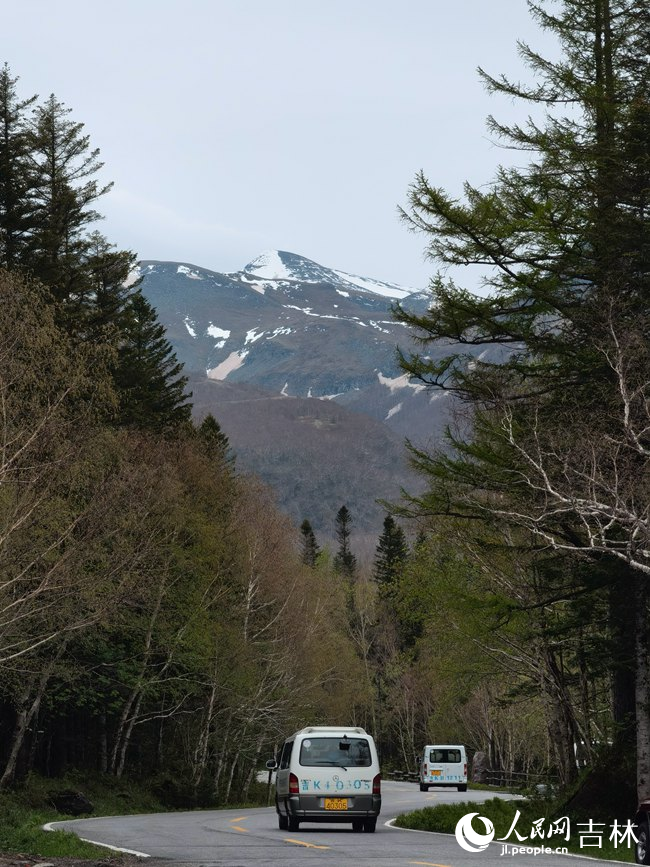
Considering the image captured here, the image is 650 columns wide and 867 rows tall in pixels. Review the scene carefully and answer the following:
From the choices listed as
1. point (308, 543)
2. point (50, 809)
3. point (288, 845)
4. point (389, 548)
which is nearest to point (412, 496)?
point (288, 845)

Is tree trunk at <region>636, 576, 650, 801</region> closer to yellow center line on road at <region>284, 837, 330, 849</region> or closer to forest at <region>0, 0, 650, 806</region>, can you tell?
forest at <region>0, 0, 650, 806</region>

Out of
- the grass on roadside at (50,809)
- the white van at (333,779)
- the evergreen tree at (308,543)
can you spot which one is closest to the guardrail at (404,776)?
the evergreen tree at (308,543)

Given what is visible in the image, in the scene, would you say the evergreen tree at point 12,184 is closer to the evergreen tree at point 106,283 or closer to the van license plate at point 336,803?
the evergreen tree at point 106,283

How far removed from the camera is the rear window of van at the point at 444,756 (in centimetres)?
5503

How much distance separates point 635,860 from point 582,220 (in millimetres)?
11078

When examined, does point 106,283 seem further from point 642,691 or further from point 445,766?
point 642,691

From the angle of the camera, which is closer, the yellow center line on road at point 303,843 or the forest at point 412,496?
the yellow center line on road at point 303,843

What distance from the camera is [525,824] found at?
21266 millimetres

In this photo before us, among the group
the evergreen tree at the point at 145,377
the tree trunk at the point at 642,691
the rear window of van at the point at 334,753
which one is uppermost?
the evergreen tree at the point at 145,377

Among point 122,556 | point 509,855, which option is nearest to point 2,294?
point 122,556

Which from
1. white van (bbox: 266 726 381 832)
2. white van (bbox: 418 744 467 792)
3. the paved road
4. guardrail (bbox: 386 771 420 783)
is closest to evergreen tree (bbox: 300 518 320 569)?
guardrail (bbox: 386 771 420 783)

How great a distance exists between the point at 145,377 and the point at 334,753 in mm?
30113

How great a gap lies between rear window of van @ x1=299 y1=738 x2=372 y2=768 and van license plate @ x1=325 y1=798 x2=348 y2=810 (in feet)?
1.92

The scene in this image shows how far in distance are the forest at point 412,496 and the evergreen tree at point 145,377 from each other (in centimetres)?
20
